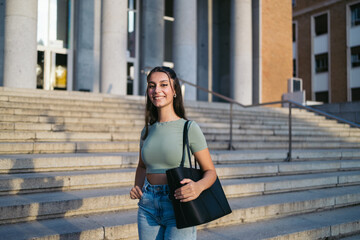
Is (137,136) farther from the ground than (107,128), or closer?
closer

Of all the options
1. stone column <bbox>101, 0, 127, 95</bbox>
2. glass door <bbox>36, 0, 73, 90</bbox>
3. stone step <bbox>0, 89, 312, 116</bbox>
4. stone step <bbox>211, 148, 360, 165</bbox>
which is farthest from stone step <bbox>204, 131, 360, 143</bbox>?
glass door <bbox>36, 0, 73, 90</bbox>

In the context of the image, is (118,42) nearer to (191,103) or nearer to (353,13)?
(191,103)

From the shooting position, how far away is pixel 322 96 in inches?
1197

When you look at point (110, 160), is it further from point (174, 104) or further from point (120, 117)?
point (174, 104)

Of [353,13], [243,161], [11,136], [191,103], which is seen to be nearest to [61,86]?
[191,103]

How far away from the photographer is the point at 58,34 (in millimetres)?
15148

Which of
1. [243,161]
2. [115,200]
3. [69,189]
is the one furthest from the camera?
[243,161]

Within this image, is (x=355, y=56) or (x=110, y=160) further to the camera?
(x=355, y=56)

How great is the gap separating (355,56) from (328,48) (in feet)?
8.28

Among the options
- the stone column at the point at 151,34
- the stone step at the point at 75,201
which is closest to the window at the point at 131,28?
the stone column at the point at 151,34

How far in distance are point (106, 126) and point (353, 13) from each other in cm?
2758

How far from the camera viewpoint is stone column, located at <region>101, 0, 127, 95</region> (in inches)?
486

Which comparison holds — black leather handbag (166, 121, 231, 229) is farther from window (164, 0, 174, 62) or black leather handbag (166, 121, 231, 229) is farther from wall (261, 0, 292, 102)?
window (164, 0, 174, 62)

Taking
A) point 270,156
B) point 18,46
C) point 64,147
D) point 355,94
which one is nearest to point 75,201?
point 64,147
